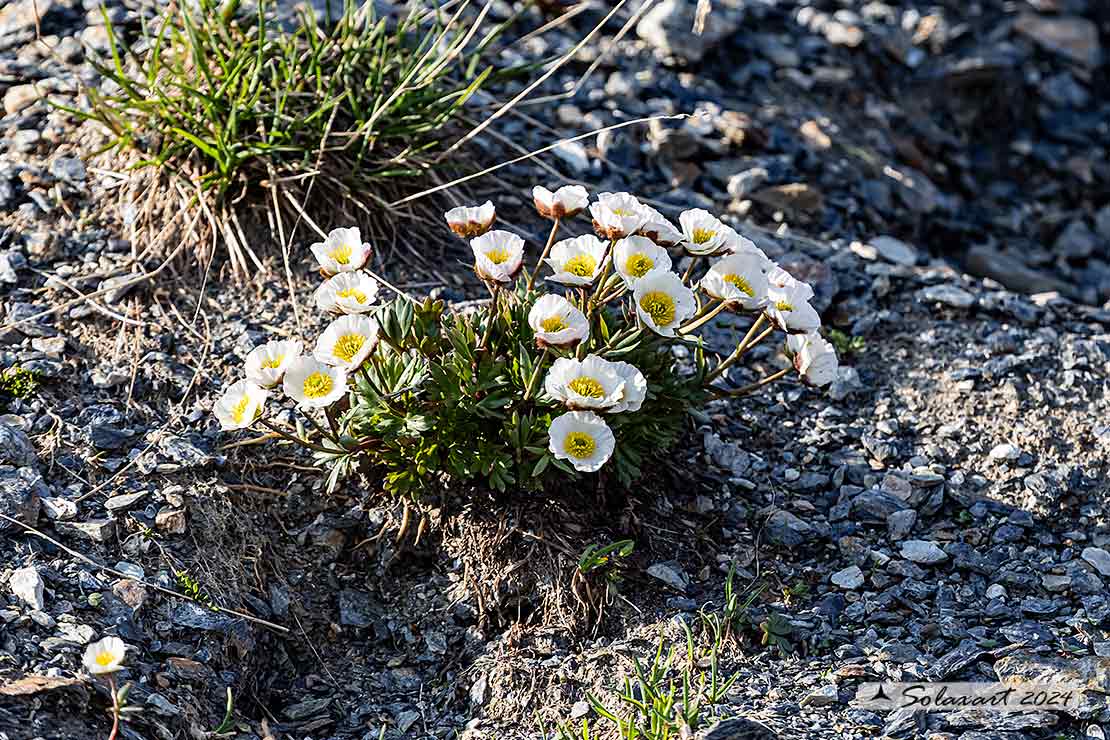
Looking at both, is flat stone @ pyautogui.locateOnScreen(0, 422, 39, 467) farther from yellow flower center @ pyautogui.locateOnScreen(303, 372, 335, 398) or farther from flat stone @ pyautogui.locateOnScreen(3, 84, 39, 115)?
flat stone @ pyautogui.locateOnScreen(3, 84, 39, 115)

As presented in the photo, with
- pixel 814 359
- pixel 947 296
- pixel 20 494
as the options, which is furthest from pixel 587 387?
pixel 947 296

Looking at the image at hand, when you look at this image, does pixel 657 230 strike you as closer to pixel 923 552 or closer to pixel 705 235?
pixel 705 235

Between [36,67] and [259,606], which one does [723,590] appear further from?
[36,67]

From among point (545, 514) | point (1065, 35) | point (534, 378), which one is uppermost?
point (534, 378)

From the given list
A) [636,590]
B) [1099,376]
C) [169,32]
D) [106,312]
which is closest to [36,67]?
[169,32]

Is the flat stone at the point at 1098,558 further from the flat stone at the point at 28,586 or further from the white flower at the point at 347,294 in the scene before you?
the flat stone at the point at 28,586

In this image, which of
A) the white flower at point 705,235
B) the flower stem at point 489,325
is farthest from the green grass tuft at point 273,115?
the white flower at point 705,235
